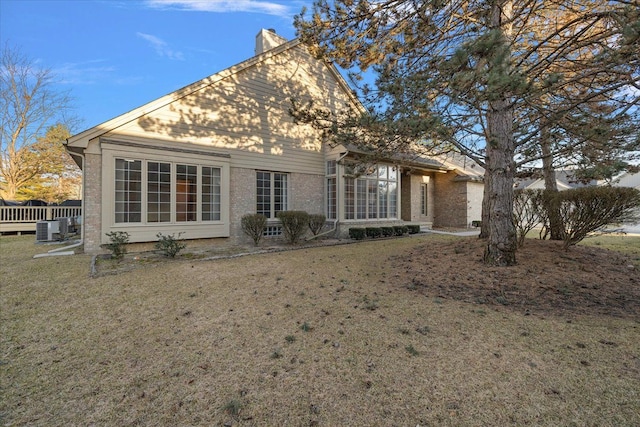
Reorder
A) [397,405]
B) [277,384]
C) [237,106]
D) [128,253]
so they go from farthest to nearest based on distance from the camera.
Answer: [237,106] → [128,253] → [277,384] → [397,405]

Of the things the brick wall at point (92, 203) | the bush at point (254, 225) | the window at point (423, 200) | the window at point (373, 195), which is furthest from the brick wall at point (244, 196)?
the window at point (423, 200)

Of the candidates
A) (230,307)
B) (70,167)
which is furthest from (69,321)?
(70,167)

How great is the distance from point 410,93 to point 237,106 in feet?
24.2

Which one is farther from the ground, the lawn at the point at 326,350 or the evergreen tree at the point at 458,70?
the evergreen tree at the point at 458,70

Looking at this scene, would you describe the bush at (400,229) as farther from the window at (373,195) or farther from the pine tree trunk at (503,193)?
the pine tree trunk at (503,193)

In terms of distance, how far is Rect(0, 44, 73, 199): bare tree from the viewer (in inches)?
906

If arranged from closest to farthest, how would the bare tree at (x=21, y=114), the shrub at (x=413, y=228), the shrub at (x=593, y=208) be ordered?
the shrub at (x=593, y=208)
the shrub at (x=413, y=228)
the bare tree at (x=21, y=114)

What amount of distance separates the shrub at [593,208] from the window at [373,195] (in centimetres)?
669

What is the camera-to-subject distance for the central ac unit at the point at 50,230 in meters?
11.6

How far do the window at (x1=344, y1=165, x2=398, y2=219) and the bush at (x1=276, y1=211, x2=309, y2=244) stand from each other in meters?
2.69

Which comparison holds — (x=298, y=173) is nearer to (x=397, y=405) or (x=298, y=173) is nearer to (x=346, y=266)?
(x=346, y=266)

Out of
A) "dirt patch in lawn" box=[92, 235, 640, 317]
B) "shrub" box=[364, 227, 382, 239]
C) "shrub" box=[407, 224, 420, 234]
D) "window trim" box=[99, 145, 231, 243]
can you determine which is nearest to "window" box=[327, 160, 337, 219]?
"shrub" box=[364, 227, 382, 239]

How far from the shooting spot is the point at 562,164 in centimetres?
715

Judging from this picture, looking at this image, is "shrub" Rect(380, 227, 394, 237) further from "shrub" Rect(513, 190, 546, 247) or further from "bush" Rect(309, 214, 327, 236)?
"shrub" Rect(513, 190, 546, 247)
